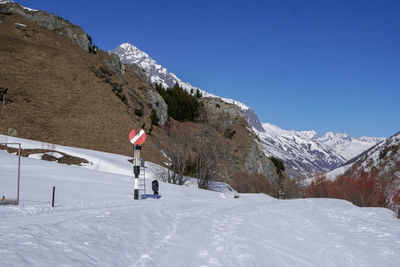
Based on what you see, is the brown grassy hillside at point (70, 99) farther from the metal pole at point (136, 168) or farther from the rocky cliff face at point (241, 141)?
the metal pole at point (136, 168)

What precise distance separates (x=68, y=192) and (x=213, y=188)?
18812mm

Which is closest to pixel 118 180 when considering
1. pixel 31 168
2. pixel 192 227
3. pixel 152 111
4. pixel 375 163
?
pixel 31 168

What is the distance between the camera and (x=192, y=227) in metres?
8.58

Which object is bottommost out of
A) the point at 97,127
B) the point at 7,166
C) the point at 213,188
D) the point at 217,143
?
the point at 213,188

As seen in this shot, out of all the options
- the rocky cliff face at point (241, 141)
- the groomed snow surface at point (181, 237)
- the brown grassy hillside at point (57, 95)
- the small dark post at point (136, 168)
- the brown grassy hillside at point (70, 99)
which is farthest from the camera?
the rocky cliff face at point (241, 141)

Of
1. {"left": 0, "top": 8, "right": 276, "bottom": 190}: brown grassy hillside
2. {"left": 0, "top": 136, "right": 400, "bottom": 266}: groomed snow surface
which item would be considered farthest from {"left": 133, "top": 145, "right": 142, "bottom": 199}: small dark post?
{"left": 0, "top": 8, "right": 276, "bottom": 190}: brown grassy hillside

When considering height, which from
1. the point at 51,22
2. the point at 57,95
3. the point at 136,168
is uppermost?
the point at 51,22

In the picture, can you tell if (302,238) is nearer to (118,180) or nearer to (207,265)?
(207,265)

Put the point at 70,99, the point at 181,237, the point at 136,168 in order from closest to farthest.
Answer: the point at 181,237 < the point at 136,168 < the point at 70,99

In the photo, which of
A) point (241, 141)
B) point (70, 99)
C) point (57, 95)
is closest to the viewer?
point (57, 95)

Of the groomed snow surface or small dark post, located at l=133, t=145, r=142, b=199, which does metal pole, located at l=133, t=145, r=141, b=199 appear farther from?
the groomed snow surface

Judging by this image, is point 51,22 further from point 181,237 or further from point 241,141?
point 181,237

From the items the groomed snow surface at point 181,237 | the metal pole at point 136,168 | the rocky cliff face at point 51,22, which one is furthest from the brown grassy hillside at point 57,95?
the groomed snow surface at point 181,237

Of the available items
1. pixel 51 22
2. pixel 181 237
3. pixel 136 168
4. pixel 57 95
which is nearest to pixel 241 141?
pixel 57 95
